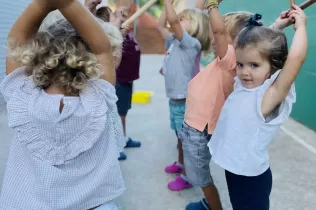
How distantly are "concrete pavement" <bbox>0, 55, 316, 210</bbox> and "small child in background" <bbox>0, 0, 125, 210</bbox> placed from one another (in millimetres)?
1099

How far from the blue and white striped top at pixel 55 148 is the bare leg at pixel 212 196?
0.93m

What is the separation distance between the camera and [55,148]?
1.15 meters

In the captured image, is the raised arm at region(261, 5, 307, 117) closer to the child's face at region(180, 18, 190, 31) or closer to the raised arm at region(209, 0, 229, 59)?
the raised arm at region(209, 0, 229, 59)

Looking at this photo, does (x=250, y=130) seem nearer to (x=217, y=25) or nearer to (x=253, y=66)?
(x=253, y=66)

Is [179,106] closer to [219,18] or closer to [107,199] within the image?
[219,18]

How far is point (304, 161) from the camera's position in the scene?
2.88 m

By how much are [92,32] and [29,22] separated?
0.20 m

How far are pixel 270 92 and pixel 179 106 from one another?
1.23 metres

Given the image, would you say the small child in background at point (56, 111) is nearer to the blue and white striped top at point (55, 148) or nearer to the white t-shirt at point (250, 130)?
the blue and white striped top at point (55, 148)

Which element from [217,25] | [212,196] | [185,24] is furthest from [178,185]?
[217,25]

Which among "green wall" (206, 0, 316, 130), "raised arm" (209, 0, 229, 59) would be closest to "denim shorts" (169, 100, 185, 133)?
"raised arm" (209, 0, 229, 59)

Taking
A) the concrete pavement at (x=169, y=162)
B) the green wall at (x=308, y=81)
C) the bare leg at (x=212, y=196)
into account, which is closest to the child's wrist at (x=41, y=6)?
the bare leg at (x=212, y=196)

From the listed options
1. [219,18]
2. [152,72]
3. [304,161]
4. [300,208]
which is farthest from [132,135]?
[152,72]

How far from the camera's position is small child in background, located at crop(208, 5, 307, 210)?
1.41 m
